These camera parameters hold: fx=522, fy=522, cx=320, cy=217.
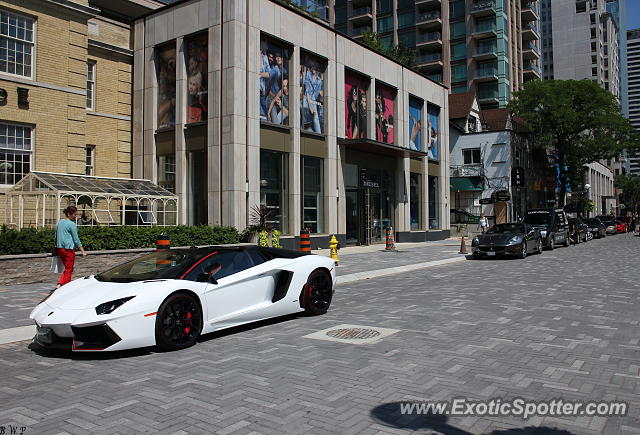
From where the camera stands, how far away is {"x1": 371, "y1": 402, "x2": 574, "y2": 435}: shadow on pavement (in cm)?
380

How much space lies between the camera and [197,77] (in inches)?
894

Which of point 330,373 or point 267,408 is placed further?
point 330,373

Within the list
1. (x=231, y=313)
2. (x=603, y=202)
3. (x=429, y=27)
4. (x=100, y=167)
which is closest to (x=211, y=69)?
(x=100, y=167)

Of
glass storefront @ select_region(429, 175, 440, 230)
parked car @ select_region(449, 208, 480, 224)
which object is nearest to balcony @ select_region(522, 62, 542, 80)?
parked car @ select_region(449, 208, 480, 224)

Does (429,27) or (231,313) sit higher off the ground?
(429,27)

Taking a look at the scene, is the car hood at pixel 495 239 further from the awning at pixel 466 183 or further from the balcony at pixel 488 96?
the balcony at pixel 488 96

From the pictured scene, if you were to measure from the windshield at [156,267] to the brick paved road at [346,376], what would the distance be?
3.33ft

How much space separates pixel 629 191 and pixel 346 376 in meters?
121

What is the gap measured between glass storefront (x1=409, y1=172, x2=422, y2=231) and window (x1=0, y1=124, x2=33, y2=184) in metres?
21.8

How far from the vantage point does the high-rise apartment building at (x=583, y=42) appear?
115188mm

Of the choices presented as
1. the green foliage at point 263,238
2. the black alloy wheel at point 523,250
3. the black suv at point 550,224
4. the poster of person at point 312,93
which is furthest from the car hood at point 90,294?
the black suv at point 550,224

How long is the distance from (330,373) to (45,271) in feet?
34.3

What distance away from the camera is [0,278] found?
1230 cm

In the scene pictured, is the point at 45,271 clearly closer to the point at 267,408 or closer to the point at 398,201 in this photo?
the point at 267,408
